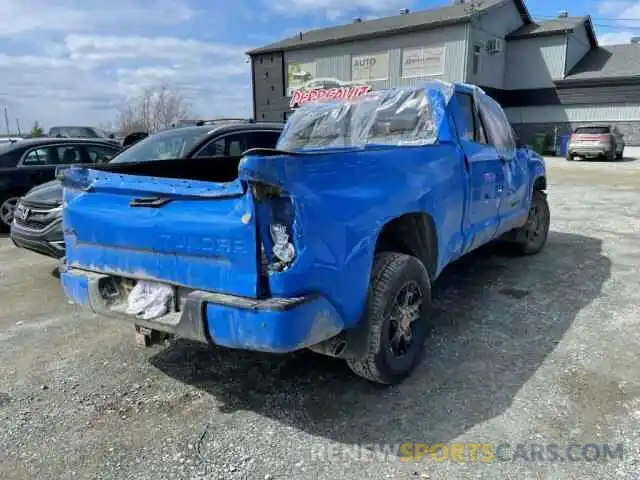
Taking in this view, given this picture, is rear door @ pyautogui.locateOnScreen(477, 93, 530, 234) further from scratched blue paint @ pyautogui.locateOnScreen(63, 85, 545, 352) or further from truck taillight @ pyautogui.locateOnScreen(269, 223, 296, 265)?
truck taillight @ pyautogui.locateOnScreen(269, 223, 296, 265)

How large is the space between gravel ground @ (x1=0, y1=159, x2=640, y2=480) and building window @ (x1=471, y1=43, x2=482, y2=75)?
26459 millimetres

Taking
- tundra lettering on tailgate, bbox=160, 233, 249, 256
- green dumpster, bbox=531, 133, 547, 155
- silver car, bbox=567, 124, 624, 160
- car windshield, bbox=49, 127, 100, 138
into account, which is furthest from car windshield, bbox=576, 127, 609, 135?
tundra lettering on tailgate, bbox=160, 233, 249, 256

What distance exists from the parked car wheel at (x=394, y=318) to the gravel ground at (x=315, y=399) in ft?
0.59

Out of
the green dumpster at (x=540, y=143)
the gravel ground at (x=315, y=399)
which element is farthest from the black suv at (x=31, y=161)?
the green dumpster at (x=540, y=143)

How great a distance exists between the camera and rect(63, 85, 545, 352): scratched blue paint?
2498 millimetres

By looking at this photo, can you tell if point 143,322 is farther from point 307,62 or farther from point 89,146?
point 307,62

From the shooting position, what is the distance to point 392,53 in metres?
30.8

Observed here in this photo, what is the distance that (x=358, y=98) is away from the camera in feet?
16.8

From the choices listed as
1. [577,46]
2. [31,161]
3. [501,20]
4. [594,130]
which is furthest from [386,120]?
[577,46]

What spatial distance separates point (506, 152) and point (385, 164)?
8.52 feet

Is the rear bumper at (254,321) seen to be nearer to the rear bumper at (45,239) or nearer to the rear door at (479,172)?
the rear door at (479,172)

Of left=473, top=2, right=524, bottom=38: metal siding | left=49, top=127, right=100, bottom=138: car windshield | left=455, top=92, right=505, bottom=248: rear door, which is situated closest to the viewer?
left=455, top=92, right=505, bottom=248: rear door

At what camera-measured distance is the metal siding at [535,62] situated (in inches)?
1211

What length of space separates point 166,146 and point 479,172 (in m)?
4.00
